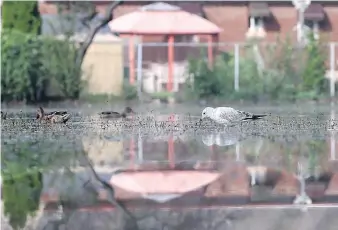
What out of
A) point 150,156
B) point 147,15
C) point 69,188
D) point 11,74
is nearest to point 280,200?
point 69,188

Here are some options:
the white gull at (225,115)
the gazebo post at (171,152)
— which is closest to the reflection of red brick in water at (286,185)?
the gazebo post at (171,152)

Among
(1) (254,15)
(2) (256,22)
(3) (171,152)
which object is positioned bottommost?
(3) (171,152)

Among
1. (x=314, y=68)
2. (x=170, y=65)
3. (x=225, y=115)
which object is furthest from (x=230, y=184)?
(x=170, y=65)

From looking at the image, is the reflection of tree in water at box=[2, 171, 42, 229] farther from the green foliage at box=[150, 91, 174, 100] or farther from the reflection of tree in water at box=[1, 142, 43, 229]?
the green foliage at box=[150, 91, 174, 100]

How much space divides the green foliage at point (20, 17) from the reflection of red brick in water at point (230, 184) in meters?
15.5

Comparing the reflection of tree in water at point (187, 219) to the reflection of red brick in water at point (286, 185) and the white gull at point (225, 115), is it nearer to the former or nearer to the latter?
the reflection of red brick in water at point (286, 185)

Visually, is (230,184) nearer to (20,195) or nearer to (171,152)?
(20,195)

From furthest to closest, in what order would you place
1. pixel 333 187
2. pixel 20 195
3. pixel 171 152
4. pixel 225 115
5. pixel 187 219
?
1. pixel 225 115
2. pixel 171 152
3. pixel 333 187
4. pixel 20 195
5. pixel 187 219

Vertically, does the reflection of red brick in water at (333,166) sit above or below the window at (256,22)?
below

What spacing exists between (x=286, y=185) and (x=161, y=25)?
16.4m

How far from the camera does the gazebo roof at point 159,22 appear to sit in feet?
77.7

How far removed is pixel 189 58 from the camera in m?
23.0

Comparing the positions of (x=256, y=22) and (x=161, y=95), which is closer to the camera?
(x=161, y=95)

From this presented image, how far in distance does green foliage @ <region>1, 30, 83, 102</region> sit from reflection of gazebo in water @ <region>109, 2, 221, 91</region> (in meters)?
1.62
